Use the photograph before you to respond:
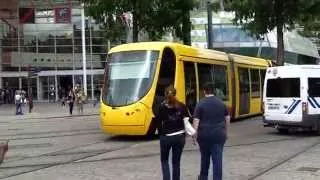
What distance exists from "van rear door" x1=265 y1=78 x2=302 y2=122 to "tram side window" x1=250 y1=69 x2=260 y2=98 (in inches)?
295

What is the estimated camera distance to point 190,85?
2136 centimetres

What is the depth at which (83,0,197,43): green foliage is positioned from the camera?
29.1m

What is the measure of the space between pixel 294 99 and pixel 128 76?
5.50 m

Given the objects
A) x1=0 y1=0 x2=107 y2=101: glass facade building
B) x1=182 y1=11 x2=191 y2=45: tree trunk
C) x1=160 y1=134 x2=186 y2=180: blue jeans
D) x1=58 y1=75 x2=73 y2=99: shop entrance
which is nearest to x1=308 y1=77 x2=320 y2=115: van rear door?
x1=182 y1=11 x2=191 y2=45: tree trunk

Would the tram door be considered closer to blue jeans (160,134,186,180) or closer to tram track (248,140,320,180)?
tram track (248,140,320,180)

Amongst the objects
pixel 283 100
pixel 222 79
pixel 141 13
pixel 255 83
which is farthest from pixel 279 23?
pixel 283 100

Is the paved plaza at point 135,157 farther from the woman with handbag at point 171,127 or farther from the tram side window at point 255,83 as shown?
the tram side window at point 255,83

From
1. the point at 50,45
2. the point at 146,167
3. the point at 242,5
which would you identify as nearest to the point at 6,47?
the point at 50,45

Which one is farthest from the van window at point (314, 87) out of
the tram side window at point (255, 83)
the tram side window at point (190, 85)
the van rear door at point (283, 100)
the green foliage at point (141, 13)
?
the green foliage at point (141, 13)

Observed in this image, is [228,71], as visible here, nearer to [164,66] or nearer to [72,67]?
[164,66]

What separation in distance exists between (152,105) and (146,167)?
604cm

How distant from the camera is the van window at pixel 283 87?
2140cm

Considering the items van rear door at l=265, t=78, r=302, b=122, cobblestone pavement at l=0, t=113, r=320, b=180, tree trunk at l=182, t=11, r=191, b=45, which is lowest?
cobblestone pavement at l=0, t=113, r=320, b=180

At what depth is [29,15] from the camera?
60312 millimetres
